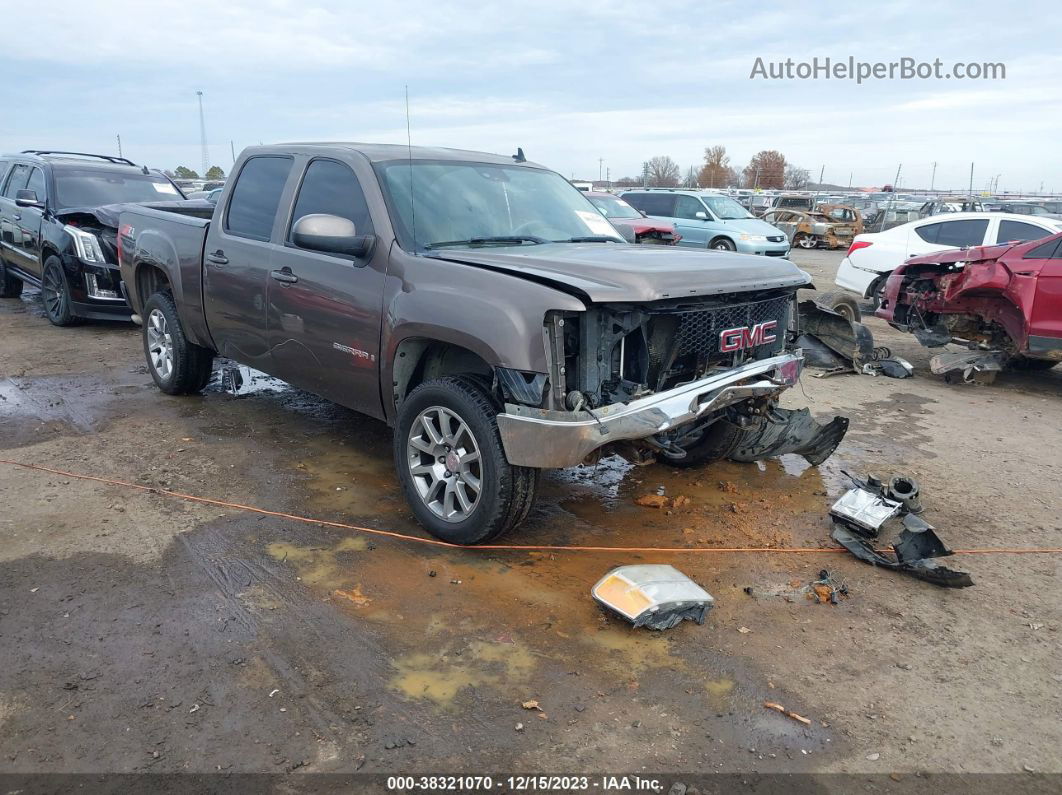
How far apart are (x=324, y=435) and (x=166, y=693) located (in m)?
3.03

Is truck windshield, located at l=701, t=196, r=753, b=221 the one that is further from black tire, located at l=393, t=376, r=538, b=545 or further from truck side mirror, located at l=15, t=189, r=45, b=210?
black tire, located at l=393, t=376, r=538, b=545

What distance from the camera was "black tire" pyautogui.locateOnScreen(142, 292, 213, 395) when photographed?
20.0ft

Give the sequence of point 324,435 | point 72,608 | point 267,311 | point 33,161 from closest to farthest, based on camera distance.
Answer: point 72,608 < point 267,311 < point 324,435 < point 33,161

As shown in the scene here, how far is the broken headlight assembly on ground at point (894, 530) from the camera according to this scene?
12.4ft

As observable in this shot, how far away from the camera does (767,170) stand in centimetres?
6116

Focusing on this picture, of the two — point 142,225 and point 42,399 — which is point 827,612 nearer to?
point 142,225

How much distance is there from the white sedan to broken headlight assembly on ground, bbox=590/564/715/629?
934 cm

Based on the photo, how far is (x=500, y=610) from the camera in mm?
3412

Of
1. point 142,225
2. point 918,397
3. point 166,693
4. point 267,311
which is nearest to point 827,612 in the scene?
point 166,693

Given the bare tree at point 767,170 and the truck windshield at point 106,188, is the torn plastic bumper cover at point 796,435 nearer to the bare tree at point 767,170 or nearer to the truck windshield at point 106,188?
the truck windshield at point 106,188

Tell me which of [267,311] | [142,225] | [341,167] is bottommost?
[267,311]

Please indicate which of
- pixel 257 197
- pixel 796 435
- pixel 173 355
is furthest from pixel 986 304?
pixel 173 355

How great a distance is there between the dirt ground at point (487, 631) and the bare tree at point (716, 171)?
49.8 meters

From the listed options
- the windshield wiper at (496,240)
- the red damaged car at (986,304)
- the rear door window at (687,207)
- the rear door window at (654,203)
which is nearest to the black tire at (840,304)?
the red damaged car at (986,304)
